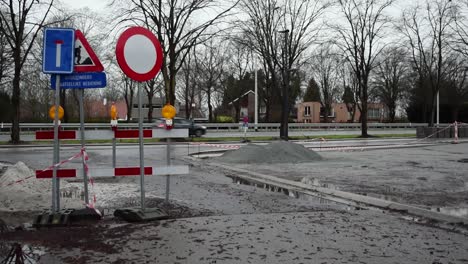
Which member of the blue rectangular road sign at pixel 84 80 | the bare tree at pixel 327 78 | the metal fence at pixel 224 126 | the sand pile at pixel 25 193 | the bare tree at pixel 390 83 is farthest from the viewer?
the bare tree at pixel 327 78

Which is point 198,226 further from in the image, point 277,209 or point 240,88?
point 240,88

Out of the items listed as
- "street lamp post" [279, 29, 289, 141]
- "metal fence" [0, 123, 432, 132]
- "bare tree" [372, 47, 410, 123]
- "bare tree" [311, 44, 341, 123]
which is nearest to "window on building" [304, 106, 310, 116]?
"bare tree" [311, 44, 341, 123]

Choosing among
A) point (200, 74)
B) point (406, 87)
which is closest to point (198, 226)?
point (200, 74)

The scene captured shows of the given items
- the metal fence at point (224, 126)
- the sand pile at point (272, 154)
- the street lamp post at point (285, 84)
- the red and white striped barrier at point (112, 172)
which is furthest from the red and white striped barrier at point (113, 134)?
the metal fence at point (224, 126)

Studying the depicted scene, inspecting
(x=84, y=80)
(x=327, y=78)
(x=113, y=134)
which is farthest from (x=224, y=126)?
(x=84, y=80)

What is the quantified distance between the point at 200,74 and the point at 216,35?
33.9m

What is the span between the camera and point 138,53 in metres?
6.45

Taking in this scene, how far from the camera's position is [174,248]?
4.98 metres

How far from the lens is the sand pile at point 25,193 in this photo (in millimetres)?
7164

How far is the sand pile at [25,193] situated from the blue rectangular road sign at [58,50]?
226cm

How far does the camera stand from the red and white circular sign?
6340mm

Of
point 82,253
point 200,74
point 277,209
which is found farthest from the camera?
point 200,74

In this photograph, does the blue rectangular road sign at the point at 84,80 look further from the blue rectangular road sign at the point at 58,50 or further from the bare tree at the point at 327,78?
the bare tree at the point at 327,78

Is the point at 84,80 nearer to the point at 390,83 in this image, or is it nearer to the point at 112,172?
the point at 112,172
